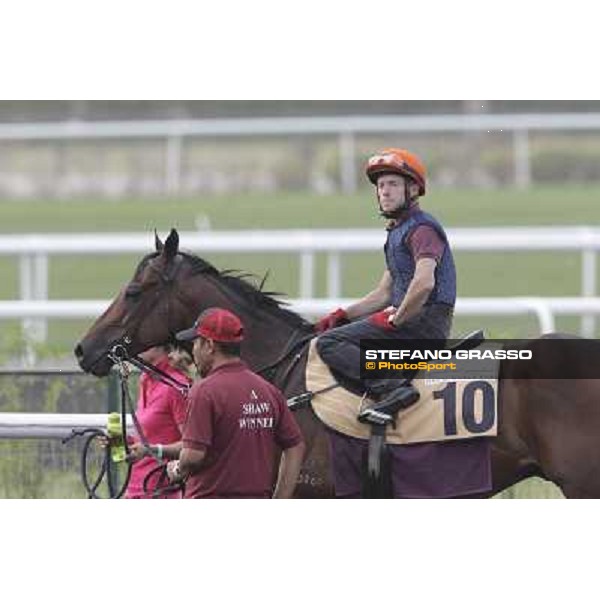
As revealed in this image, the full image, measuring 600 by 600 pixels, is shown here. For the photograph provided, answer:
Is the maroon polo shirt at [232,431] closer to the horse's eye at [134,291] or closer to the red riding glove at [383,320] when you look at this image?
the red riding glove at [383,320]

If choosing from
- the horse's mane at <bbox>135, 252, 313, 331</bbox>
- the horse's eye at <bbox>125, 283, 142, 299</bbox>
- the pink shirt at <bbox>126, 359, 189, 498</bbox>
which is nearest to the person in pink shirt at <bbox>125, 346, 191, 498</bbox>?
the pink shirt at <bbox>126, 359, 189, 498</bbox>

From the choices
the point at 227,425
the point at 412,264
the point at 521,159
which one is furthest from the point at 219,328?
the point at 521,159

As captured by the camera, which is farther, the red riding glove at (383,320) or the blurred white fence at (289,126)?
the blurred white fence at (289,126)

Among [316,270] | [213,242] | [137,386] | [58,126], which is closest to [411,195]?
[137,386]

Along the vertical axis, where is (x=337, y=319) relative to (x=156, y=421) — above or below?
above

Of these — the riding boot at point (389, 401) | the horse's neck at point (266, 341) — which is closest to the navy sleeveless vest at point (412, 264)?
the riding boot at point (389, 401)

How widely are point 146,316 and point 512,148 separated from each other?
36.2 ft

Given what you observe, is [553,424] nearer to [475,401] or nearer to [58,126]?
[475,401]

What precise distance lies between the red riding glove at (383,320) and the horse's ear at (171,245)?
0.88 m

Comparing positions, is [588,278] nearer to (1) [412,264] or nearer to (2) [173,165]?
(2) [173,165]

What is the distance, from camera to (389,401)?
6992mm

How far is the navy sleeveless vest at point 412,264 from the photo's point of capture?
7035 millimetres

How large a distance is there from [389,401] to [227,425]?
0.90 m

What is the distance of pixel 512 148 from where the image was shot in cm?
1792
